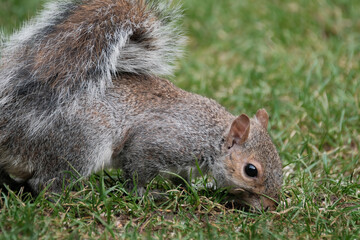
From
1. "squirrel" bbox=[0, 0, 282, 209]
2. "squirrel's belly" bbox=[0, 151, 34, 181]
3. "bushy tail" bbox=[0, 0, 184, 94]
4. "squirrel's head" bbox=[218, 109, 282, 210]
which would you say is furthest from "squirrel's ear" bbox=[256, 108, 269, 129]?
"squirrel's belly" bbox=[0, 151, 34, 181]

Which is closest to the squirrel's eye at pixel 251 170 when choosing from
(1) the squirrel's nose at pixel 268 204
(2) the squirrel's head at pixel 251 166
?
(2) the squirrel's head at pixel 251 166

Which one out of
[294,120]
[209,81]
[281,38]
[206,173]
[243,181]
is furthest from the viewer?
[281,38]

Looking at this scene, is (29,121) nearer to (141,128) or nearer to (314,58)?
(141,128)

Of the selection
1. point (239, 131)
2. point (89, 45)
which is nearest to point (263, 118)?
point (239, 131)

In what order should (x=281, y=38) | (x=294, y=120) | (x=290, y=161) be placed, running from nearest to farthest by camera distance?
1. (x=290, y=161)
2. (x=294, y=120)
3. (x=281, y=38)

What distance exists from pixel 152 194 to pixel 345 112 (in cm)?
214

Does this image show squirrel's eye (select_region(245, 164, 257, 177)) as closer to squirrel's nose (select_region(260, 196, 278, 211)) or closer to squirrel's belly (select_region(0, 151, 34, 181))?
squirrel's nose (select_region(260, 196, 278, 211))

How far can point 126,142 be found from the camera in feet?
11.3

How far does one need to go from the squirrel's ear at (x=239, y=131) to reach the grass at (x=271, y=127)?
410 millimetres

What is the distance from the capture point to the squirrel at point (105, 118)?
329cm

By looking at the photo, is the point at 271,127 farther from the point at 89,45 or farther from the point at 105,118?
the point at 89,45

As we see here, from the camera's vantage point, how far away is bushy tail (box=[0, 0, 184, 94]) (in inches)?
133

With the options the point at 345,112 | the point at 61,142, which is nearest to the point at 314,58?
the point at 345,112

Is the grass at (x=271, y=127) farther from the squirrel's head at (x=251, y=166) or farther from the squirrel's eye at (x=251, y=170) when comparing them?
the squirrel's eye at (x=251, y=170)
